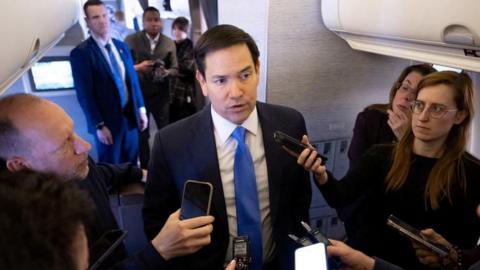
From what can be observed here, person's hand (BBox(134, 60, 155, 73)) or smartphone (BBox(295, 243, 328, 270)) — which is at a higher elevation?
person's hand (BBox(134, 60, 155, 73))

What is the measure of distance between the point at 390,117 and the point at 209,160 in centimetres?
112

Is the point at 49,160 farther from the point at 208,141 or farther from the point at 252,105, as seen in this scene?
the point at 252,105

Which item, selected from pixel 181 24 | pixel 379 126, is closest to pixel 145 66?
pixel 181 24

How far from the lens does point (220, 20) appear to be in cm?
248

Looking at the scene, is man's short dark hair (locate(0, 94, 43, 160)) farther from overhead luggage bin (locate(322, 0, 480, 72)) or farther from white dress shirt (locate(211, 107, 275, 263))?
overhead luggage bin (locate(322, 0, 480, 72))

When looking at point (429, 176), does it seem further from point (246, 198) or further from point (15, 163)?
point (15, 163)

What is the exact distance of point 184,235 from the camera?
0.92 m

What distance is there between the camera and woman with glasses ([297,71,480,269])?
1264 millimetres

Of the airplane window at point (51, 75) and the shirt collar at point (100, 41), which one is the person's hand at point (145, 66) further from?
the shirt collar at point (100, 41)

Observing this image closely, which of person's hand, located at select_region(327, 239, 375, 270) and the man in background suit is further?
the man in background suit

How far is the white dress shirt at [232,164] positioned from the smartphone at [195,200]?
0.21m

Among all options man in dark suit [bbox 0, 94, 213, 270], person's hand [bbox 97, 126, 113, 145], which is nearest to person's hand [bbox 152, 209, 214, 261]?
man in dark suit [bbox 0, 94, 213, 270]

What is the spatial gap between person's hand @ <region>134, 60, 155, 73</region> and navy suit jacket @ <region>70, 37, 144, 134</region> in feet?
2.29

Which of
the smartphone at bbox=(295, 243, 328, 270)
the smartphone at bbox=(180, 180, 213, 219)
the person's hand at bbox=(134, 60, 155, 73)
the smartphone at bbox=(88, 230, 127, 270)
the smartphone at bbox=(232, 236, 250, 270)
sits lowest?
the smartphone at bbox=(232, 236, 250, 270)
